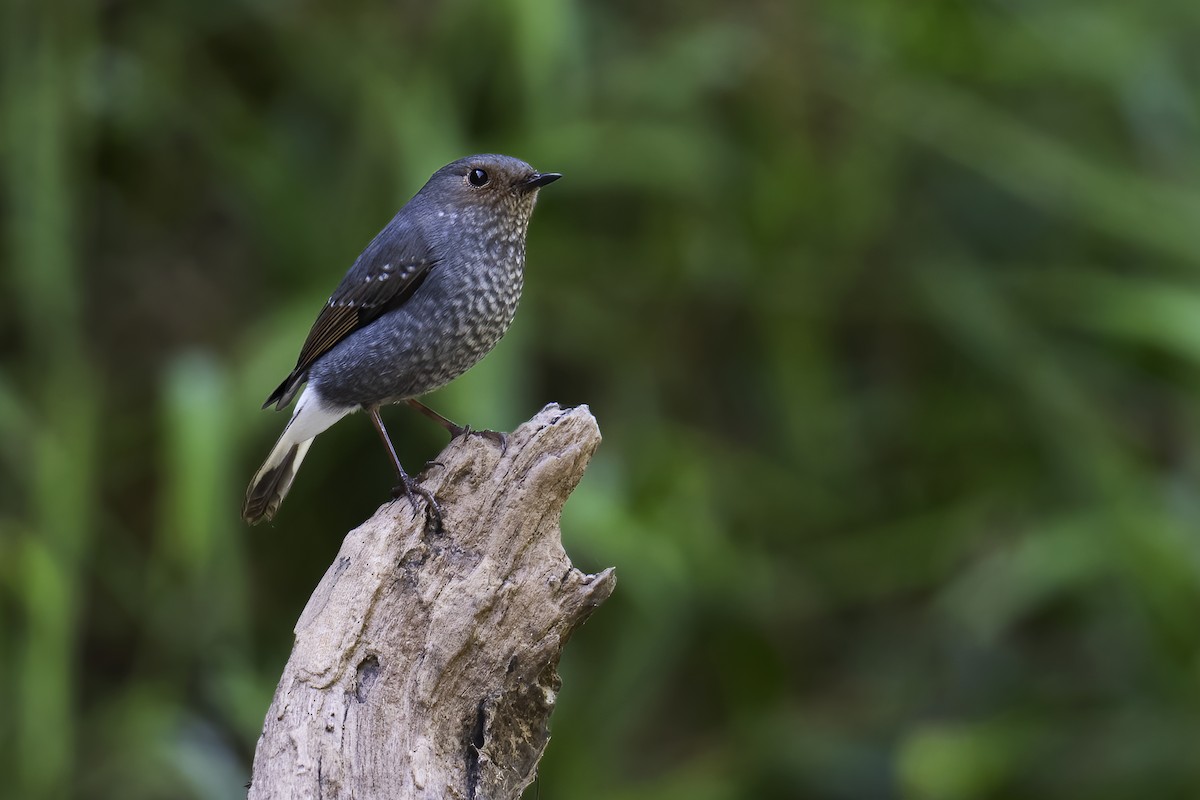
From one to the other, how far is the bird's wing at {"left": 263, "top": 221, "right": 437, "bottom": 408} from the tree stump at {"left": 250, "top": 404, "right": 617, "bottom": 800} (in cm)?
66

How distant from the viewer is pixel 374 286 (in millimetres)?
3584

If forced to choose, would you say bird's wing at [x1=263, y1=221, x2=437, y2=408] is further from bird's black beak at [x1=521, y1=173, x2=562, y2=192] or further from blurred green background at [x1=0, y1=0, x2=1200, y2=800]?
blurred green background at [x1=0, y1=0, x2=1200, y2=800]

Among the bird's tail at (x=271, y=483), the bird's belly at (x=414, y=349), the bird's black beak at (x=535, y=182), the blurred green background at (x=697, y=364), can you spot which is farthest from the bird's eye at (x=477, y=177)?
the blurred green background at (x=697, y=364)

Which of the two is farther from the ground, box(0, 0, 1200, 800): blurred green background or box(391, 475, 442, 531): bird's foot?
box(0, 0, 1200, 800): blurred green background

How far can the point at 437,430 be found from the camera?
5.55 m

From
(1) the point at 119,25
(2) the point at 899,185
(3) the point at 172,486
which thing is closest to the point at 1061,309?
(2) the point at 899,185

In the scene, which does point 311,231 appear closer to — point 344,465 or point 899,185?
point 344,465

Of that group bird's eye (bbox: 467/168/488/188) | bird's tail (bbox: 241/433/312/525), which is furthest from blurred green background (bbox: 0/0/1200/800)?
bird's eye (bbox: 467/168/488/188)

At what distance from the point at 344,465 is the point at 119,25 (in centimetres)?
214

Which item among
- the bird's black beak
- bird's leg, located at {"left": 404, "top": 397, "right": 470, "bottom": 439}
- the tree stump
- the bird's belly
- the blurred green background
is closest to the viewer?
the tree stump

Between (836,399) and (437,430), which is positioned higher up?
(836,399)

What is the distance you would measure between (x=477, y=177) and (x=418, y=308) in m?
0.40

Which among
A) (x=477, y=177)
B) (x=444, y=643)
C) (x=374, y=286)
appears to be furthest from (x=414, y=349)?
(x=444, y=643)

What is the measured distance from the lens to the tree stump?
2.74 metres
